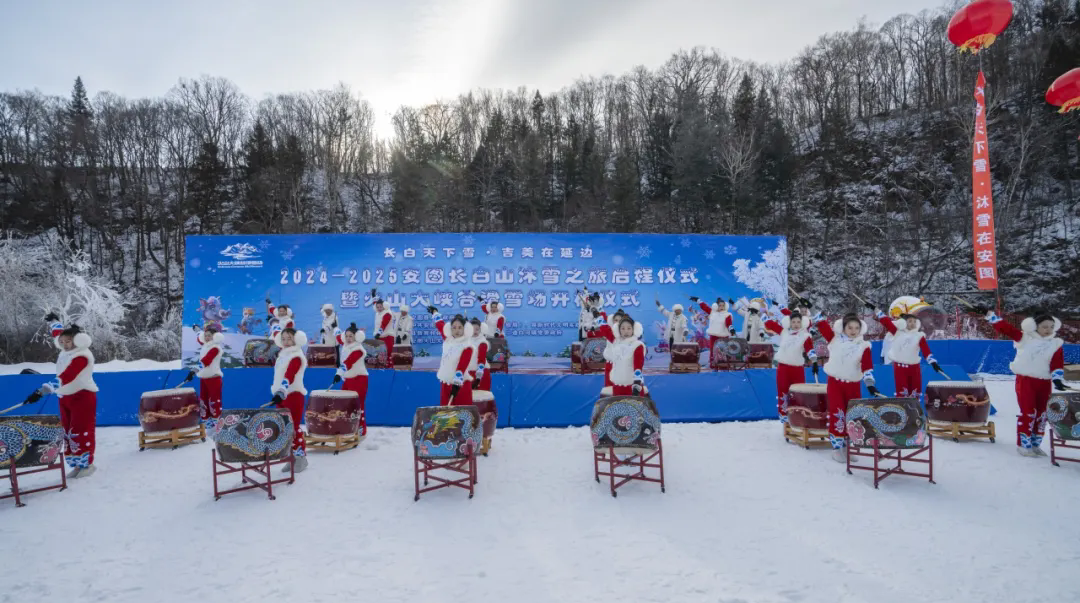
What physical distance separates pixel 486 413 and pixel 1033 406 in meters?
5.44

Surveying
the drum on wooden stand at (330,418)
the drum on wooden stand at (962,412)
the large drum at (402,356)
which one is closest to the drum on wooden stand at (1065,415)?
the drum on wooden stand at (962,412)

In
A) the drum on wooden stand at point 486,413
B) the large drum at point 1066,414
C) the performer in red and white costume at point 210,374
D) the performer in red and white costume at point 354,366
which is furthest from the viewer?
the performer in red and white costume at point 210,374

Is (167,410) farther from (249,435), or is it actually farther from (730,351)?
(730,351)

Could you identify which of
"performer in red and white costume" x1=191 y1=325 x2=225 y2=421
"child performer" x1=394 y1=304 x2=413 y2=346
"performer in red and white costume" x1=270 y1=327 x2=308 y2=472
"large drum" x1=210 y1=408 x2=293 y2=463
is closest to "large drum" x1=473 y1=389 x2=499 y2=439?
"performer in red and white costume" x1=270 y1=327 x2=308 y2=472

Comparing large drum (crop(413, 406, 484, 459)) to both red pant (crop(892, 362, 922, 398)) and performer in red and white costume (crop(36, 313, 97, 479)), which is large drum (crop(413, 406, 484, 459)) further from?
red pant (crop(892, 362, 922, 398))

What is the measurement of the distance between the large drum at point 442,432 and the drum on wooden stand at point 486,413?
4.05ft

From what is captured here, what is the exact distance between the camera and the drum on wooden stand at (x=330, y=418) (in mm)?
5727

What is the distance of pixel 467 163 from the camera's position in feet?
81.7

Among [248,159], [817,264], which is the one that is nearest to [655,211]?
[817,264]

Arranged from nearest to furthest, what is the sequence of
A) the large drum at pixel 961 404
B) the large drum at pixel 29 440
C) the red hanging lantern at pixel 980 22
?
the large drum at pixel 29 440 < the large drum at pixel 961 404 < the red hanging lantern at pixel 980 22

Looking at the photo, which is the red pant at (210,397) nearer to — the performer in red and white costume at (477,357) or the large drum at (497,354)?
the performer in red and white costume at (477,357)

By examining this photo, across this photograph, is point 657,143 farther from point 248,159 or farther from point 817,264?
point 248,159

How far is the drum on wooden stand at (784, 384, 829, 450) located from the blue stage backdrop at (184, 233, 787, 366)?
19.3 ft

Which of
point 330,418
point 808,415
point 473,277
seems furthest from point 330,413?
point 473,277
